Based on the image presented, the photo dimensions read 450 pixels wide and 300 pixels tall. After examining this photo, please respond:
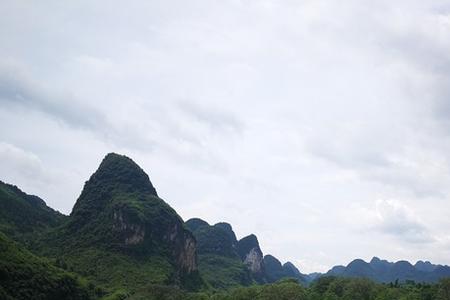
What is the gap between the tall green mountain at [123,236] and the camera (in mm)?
103131

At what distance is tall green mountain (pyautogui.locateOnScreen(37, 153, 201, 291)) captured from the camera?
103 meters

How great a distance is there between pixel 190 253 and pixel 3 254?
73.2 metres

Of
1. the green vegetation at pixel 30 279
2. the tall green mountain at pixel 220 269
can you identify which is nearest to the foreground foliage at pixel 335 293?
the green vegetation at pixel 30 279

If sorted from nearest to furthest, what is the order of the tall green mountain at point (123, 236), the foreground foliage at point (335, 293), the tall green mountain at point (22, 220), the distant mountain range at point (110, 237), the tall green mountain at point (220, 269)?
the foreground foliage at point (335, 293)
the distant mountain range at point (110, 237)
the tall green mountain at point (123, 236)
the tall green mountain at point (22, 220)
the tall green mountain at point (220, 269)

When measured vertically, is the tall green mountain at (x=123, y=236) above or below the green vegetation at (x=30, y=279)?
above

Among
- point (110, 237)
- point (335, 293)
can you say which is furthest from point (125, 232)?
point (335, 293)

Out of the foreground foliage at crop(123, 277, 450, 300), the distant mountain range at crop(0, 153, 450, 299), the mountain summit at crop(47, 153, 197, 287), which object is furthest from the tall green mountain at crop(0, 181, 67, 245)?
the foreground foliage at crop(123, 277, 450, 300)

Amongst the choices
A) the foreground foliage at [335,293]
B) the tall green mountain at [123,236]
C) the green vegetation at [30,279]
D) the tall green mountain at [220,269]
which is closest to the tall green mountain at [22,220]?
the tall green mountain at [123,236]

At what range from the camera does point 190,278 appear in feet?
429

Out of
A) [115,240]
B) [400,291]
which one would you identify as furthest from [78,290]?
[400,291]

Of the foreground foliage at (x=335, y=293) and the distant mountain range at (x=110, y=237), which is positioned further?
the distant mountain range at (x=110, y=237)

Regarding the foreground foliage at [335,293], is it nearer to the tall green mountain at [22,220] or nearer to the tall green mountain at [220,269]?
the tall green mountain at [22,220]

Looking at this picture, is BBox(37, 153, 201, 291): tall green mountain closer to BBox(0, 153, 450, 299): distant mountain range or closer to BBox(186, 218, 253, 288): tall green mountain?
BBox(0, 153, 450, 299): distant mountain range

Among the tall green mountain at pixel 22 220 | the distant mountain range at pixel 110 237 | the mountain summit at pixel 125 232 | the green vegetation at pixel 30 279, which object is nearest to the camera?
the green vegetation at pixel 30 279
